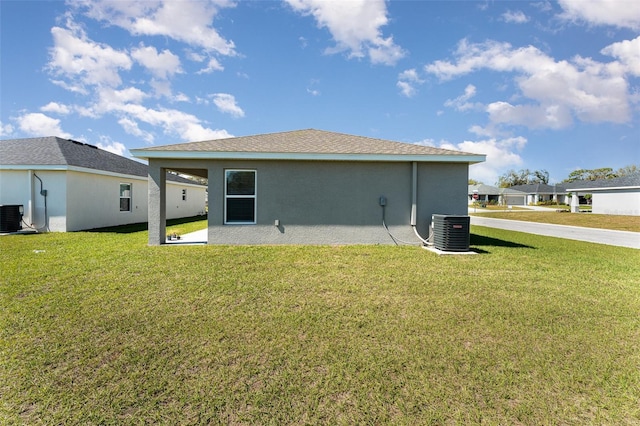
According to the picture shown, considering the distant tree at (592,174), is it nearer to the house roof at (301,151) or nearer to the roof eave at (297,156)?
the roof eave at (297,156)

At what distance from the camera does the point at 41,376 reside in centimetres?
270

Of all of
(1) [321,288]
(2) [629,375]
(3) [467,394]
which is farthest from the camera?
(1) [321,288]

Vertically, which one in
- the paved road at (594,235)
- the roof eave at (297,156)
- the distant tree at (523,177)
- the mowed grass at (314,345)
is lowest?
the mowed grass at (314,345)

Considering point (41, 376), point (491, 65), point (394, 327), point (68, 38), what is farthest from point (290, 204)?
point (491, 65)

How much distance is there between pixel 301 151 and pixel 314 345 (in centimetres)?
636

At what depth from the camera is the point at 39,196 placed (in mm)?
11812

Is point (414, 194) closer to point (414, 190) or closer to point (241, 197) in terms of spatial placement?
point (414, 190)

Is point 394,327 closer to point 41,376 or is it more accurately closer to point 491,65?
point 41,376

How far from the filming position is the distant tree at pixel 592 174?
62769mm

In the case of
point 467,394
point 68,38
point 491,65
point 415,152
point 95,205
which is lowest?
point 467,394

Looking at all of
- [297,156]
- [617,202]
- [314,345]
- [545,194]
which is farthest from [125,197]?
[545,194]

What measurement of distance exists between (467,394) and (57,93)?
1642 centimetres

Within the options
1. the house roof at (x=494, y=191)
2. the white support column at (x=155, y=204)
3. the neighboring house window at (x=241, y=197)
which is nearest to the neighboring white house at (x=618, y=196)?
the house roof at (x=494, y=191)

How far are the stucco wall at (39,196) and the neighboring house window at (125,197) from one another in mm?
3290
